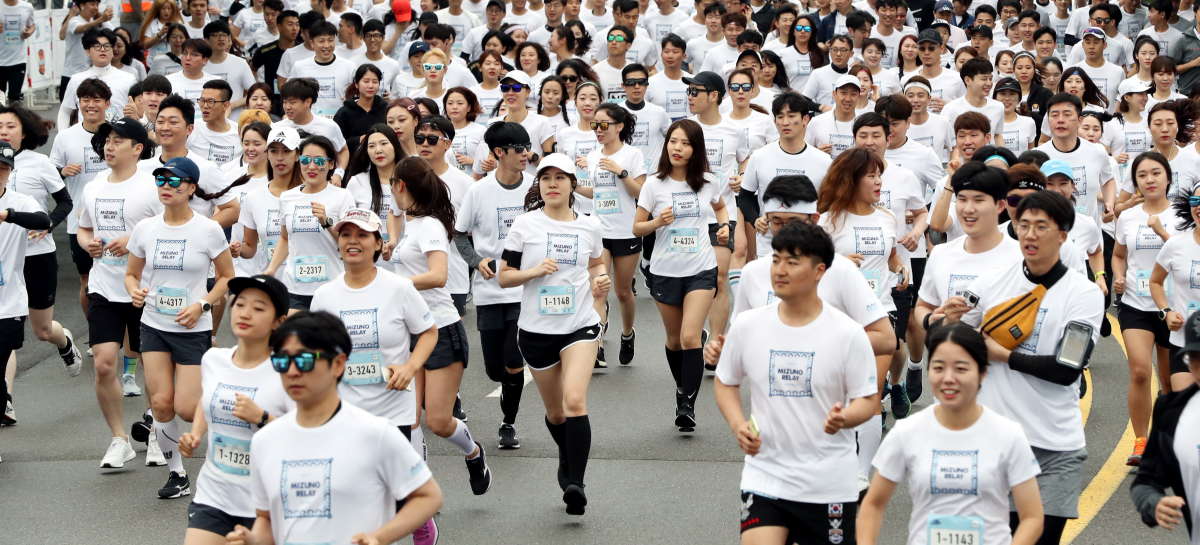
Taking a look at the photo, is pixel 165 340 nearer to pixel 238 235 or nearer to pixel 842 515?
pixel 238 235

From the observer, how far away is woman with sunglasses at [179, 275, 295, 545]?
5.71m

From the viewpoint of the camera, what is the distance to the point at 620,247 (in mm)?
10648

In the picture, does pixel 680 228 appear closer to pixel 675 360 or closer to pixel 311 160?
pixel 675 360

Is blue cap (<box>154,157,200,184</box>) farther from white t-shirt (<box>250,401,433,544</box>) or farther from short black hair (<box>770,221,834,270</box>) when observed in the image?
short black hair (<box>770,221,834,270</box>)

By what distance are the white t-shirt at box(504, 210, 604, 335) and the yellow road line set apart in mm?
2755

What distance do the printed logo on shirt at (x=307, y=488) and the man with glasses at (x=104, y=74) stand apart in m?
9.53

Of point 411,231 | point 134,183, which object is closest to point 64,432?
point 134,183

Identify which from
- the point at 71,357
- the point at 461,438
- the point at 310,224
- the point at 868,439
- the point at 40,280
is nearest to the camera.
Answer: the point at 868,439

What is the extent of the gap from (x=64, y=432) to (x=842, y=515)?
631 centimetres

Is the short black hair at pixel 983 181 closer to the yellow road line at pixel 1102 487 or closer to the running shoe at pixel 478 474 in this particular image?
the yellow road line at pixel 1102 487

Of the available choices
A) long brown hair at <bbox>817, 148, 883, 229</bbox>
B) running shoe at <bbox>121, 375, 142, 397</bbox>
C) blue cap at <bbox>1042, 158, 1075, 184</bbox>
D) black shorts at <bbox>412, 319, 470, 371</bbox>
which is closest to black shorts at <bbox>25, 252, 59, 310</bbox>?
running shoe at <bbox>121, 375, 142, 397</bbox>

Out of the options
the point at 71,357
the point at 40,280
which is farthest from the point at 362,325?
the point at 71,357

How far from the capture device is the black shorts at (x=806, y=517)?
539 cm

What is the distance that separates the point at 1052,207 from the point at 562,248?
3.00 metres
